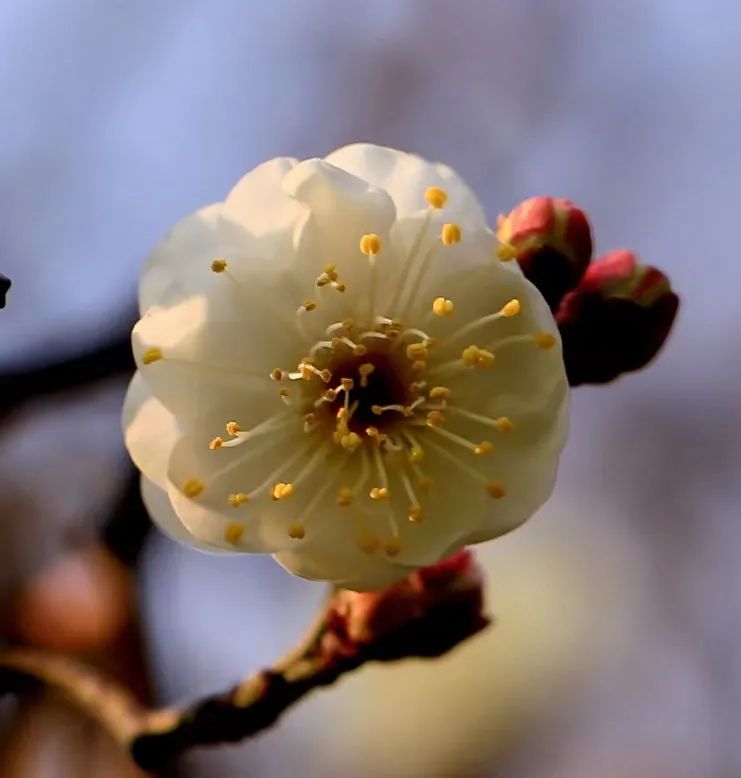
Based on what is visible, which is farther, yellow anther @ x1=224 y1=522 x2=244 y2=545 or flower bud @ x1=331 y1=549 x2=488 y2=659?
flower bud @ x1=331 y1=549 x2=488 y2=659

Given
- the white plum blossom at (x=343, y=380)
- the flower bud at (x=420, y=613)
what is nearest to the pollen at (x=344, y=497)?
the white plum blossom at (x=343, y=380)

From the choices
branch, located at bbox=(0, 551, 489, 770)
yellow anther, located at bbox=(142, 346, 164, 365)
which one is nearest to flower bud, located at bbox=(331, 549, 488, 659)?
branch, located at bbox=(0, 551, 489, 770)

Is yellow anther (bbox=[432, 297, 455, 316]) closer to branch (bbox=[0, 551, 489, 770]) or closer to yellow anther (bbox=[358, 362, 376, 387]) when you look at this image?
yellow anther (bbox=[358, 362, 376, 387])

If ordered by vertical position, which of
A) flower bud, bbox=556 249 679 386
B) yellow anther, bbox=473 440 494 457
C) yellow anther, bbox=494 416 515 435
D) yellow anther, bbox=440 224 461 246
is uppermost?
yellow anther, bbox=440 224 461 246

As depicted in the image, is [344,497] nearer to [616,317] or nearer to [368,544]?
[368,544]

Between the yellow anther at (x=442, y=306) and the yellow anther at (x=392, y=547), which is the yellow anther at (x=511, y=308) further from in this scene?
the yellow anther at (x=392, y=547)

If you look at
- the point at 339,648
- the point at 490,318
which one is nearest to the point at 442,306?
the point at 490,318

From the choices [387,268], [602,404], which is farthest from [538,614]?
[387,268]

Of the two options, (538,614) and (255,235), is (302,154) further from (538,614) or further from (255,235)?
(255,235)
